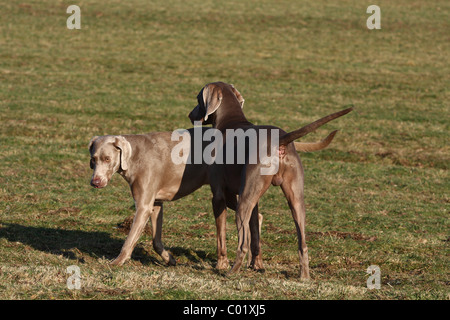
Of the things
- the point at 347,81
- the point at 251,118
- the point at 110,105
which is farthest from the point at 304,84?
the point at 110,105

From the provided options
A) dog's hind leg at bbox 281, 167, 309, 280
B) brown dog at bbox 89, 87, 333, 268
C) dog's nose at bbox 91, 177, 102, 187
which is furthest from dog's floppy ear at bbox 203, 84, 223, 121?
dog's hind leg at bbox 281, 167, 309, 280

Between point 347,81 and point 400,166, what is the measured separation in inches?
468

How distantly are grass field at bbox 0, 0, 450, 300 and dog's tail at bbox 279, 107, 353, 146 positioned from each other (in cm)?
154

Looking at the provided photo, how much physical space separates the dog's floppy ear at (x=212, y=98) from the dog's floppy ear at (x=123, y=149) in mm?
1160

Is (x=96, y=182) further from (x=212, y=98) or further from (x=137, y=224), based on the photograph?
(x=212, y=98)

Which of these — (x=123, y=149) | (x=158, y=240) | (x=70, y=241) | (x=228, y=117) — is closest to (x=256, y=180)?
(x=228, y=117)

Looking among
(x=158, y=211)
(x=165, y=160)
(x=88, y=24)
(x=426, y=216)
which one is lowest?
(x=426, y=216)

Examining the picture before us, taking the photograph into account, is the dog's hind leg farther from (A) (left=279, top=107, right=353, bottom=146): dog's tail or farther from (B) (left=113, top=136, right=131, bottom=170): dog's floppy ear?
(B) (left=113, top=136, right=131, bottom=170): dog's floppy ear

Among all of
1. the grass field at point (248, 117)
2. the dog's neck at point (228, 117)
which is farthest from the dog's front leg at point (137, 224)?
the dog's neck at point (228, 117)

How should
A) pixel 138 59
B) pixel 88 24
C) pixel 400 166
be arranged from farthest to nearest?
pixel 88 24, pixel 138 59, pixel 400 166

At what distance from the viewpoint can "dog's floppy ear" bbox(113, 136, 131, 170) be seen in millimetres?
8656

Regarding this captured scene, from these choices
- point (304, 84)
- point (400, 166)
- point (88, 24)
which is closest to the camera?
point (400, 166)
